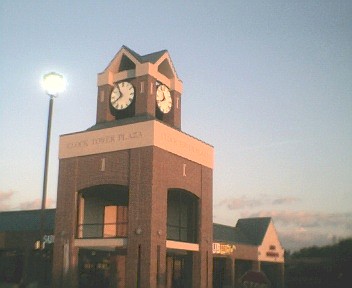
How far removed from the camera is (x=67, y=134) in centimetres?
3750

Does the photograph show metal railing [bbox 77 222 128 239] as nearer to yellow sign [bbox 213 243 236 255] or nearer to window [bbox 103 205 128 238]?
window [bbox 103 205 128 238]

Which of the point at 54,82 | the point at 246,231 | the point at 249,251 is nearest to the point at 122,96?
the point at 54,82

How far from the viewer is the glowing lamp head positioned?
19.0 meters

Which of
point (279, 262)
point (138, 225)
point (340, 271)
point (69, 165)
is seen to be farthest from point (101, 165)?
point (340, 271)

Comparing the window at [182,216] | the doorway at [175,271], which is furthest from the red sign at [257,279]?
the doorway at [175,271]

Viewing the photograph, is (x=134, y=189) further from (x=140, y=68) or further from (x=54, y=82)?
(x=54, y=82)

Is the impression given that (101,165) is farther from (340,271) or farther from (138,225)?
(340,271)

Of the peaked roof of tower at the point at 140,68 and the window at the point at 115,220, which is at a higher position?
the peaked roof of tower at the point at 140,68

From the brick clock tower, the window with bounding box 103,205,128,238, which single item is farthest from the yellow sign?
the window with bounding box 103,205,128,238

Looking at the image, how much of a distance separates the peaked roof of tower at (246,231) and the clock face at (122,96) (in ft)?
66.6

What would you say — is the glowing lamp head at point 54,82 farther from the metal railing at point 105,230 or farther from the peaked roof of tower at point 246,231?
the peaked roof of tower at point 246,231

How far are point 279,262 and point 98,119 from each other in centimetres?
3237

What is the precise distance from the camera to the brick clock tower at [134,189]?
107 feet

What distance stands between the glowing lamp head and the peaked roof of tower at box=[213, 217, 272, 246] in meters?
35.9
